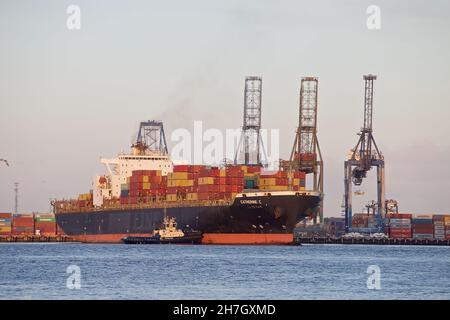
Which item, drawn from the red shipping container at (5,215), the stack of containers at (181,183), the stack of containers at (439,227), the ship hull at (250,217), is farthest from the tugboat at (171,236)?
the stack of containers at (439,227)

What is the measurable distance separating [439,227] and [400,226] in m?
5.89

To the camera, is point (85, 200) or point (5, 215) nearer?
point (85, 200)

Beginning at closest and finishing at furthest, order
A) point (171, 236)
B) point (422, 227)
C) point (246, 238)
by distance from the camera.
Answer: point (246, 238)
point (171, 236)
point (422, 227)

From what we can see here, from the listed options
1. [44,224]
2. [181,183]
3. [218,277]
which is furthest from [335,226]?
[218,277]

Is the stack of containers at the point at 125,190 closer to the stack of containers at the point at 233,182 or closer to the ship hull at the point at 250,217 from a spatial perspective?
the ship hull at the point at 250,217

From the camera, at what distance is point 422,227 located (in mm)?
161875

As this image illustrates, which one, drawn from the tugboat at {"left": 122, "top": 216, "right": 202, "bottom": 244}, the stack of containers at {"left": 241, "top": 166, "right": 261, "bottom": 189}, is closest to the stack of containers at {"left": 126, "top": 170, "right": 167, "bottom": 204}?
the tugboat at {"left": 122, "top": 216, "right": 202, "bottom": 244}

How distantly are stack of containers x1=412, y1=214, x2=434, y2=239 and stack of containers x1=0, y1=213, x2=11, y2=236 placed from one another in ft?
199

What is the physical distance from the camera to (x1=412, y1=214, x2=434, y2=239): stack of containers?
16138cm

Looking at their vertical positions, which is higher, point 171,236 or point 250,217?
point 250,217

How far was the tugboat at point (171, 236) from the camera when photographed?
10644 centimetres
